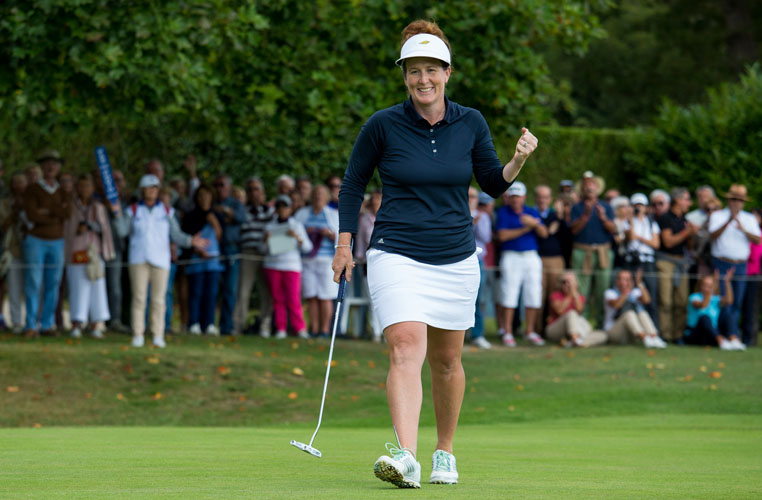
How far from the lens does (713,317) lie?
65.1 feet

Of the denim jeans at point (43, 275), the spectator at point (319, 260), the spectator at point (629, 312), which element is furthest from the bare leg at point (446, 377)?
the spectator at point (629, 312)

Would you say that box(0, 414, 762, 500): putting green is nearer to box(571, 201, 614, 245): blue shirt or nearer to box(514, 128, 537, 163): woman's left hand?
box(514, 128, 537, 163): woman's left hand

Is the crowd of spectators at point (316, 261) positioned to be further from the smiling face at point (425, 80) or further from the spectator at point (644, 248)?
the smiling face at point (425, 80)

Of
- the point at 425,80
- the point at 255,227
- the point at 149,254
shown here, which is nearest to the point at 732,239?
the point at 255,227

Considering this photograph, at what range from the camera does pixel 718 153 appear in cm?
2502

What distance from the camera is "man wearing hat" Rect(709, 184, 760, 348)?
19.5m

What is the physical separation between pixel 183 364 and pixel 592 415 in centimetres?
497

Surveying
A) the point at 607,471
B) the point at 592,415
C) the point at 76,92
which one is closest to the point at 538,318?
the point at 592,415

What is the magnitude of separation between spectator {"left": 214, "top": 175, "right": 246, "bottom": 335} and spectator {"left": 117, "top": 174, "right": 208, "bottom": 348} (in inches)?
82.4

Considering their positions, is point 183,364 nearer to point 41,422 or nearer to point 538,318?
point 41,422

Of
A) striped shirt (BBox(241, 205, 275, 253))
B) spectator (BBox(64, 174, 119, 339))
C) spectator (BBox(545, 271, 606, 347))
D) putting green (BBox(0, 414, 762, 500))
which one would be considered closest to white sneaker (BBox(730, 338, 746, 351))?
spectator (BBox(545, 271, 606, 347))

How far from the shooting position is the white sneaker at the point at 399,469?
18.5ft

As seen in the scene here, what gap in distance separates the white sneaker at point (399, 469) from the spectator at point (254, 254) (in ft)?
42.9

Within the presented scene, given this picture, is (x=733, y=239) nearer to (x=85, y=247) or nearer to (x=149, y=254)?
(x=149, y=254)
